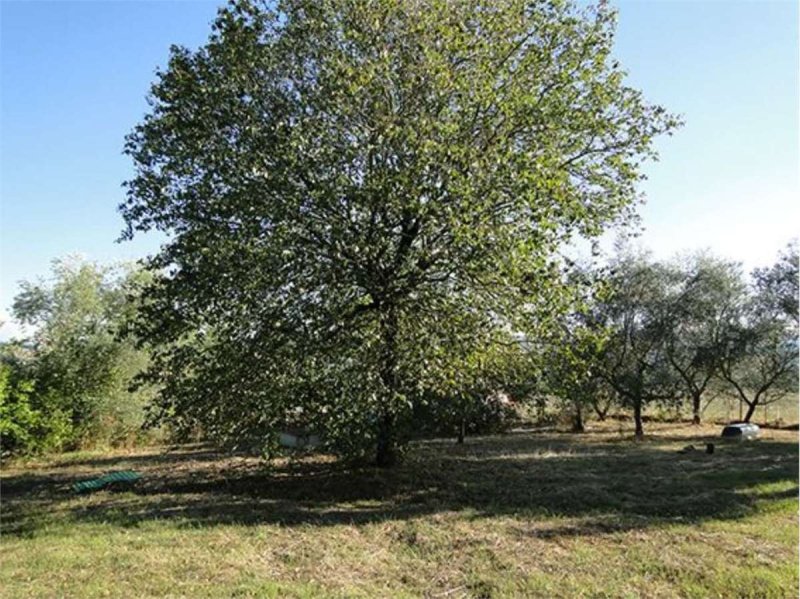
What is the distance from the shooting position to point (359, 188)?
9406 millimetres

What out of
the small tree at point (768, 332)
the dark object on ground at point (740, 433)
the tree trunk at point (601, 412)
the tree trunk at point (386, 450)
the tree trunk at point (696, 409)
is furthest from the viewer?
the tree trunk at point (601, 412)

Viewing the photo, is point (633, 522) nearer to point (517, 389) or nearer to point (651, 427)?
point (517, 389)

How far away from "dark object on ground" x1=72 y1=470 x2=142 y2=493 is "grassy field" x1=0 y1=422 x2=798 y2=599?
0.33 meters

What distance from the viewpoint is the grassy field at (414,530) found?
5914 millimetres

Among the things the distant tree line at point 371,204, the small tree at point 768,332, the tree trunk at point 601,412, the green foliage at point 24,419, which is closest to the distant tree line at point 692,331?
the small tree at point 768,332

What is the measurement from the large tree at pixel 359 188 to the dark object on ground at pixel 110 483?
270 centimetres

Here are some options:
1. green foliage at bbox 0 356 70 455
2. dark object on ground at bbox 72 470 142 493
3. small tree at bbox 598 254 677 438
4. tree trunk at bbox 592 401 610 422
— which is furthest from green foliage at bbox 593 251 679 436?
green foliage at bbox 0 356 70 455

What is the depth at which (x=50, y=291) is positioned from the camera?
18344 millimetres

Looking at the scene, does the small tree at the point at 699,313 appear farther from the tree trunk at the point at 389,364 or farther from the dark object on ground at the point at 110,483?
the dark object on ground at the point at 110,483

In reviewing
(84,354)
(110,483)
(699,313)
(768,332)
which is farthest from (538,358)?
(768,332)

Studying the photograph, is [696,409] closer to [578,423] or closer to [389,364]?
[578,423]

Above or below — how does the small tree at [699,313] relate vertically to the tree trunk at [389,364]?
above

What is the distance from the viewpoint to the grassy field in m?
5.91

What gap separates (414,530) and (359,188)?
547 cm
